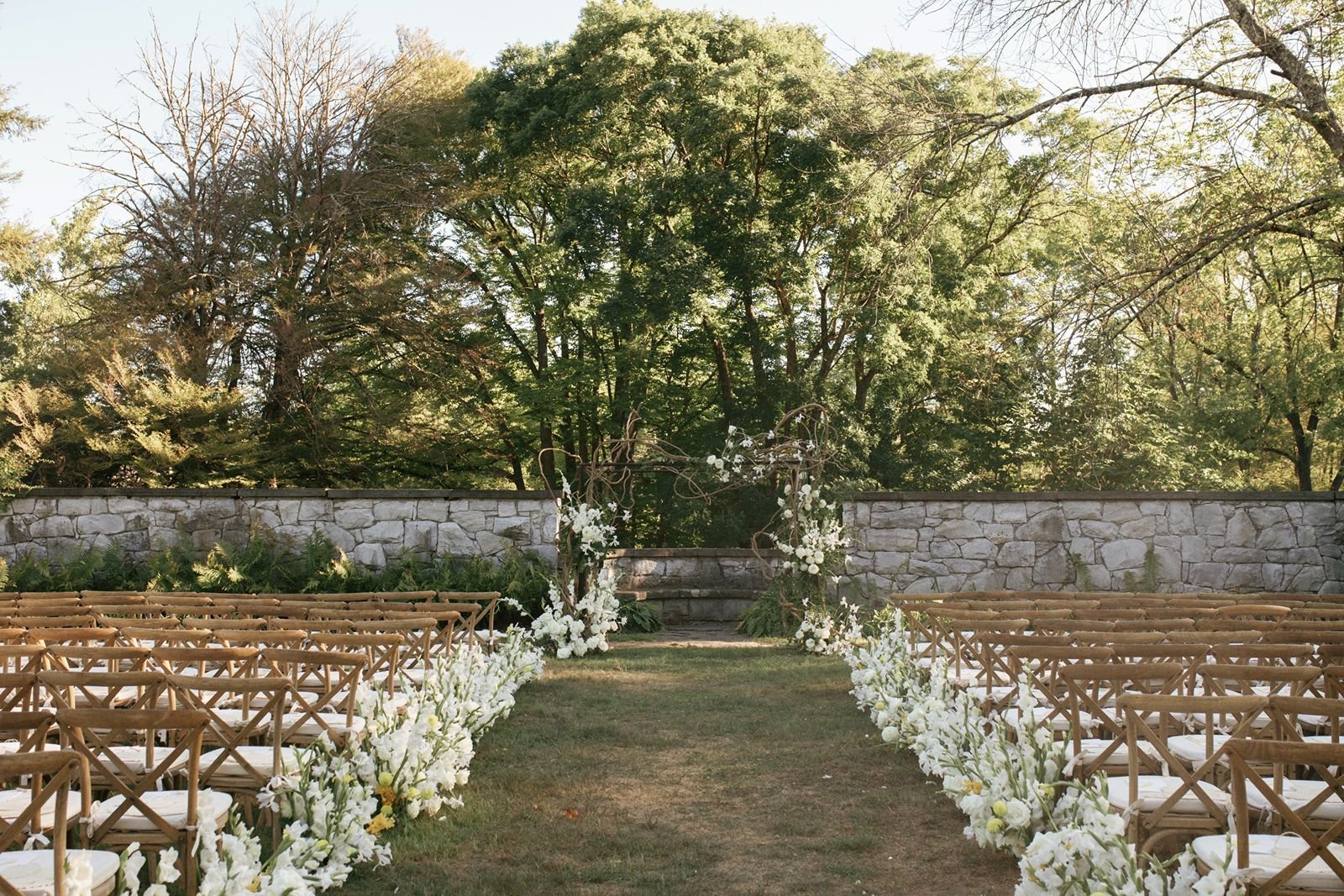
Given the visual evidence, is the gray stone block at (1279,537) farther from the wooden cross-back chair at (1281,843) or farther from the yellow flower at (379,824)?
the yellow flower at (379,824)

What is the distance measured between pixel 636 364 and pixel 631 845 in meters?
17.0

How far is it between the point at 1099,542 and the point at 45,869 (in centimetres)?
1213

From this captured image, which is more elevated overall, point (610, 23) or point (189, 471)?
point (610, 23)

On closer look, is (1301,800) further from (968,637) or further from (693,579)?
(693,579)

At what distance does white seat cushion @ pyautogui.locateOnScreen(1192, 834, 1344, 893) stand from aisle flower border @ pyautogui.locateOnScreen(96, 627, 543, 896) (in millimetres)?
2808

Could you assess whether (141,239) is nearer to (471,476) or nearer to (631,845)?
(471,476)

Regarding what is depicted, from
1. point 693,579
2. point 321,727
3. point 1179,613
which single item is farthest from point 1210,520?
point 321,727

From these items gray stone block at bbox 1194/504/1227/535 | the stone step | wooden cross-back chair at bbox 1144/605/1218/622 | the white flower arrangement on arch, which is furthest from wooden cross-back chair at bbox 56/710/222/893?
gray stone block at bbox 1194/504/1227/535

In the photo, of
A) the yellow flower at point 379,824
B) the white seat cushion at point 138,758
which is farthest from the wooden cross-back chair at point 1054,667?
the white seat cushion at point 138,758

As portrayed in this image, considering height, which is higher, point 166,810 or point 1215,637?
point 1215,637

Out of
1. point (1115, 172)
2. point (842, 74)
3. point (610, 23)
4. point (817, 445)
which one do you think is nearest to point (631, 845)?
point (817, 445)

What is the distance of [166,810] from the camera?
3770mm

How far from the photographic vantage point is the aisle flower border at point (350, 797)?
11.1 ft

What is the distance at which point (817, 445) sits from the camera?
12.0 m
